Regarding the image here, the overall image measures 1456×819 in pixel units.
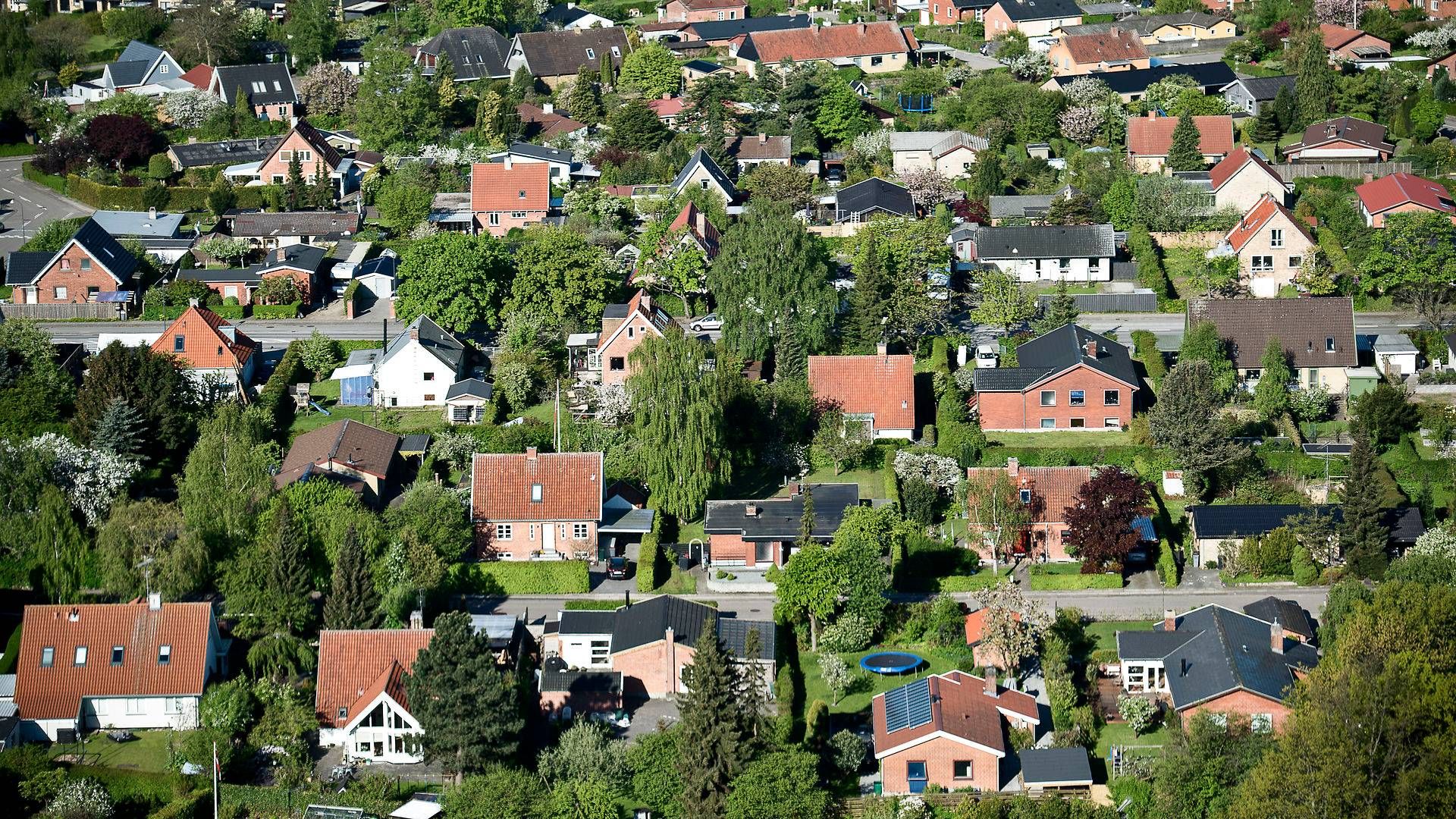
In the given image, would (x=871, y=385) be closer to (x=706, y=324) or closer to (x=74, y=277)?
(x=706, y=324)

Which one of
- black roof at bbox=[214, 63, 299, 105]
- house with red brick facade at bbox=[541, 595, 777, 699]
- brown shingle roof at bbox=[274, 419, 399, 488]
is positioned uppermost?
black roof at bbox=[214, 63, 299, 105]

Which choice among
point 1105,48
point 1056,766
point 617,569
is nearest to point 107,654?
point 617,569

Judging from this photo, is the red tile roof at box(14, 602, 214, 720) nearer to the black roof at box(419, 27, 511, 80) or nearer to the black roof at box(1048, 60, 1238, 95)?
the black roof at box(419, 27, 511, 80)

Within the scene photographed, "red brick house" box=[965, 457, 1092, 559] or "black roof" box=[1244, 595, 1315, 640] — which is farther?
"red brick house" box=[965, 457, 1092, 559]

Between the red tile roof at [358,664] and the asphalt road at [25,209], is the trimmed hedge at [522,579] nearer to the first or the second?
the red tile roof at [358,664]

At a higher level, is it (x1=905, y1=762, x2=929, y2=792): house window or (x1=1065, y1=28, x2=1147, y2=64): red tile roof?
(x1=1065, y1=28, x2=1147, y2=64): red tile roof

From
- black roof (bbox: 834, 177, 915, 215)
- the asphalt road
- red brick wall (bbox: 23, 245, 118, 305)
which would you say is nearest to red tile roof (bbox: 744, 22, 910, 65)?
black roof (bbox: 834, 177, 915, 215)

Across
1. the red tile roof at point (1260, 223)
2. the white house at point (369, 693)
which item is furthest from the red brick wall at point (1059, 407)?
the white house at point (369, 693)
